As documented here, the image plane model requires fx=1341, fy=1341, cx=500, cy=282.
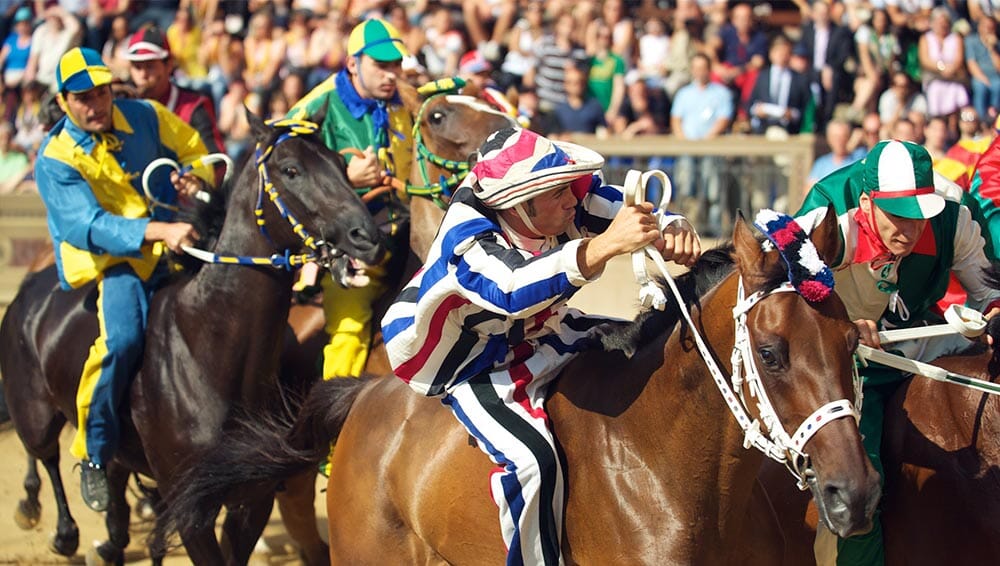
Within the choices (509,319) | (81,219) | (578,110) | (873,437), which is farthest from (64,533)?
(578,110)

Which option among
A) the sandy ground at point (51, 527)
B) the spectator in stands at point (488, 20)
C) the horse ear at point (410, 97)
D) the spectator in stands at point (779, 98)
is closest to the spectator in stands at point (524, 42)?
the spectator in stands at point (488, 20)

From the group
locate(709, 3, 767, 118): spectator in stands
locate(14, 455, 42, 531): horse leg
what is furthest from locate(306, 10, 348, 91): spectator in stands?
locate(14, 455, 42, 531): horse leg

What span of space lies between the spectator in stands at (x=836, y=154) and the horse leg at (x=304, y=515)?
219 inches

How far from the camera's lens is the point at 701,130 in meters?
12.2

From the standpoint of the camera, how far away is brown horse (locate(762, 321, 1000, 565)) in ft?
14.2

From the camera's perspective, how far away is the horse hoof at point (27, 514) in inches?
313

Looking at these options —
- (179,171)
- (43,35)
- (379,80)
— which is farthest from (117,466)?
(43,35)

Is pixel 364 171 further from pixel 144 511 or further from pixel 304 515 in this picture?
pixel 144 511

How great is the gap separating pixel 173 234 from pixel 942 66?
7.95m

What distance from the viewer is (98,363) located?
6.21 metres

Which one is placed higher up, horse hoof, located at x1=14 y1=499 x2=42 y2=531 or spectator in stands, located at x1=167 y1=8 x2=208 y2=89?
spectator in stands, located at x1=167 y1=8 x2=208 y2=89

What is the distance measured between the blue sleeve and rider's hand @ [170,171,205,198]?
11.1 inches

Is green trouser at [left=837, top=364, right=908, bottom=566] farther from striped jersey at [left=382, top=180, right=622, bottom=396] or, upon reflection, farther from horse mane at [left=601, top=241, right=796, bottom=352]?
striped jersey at [left=382, top=180, right=622, bottom=396]

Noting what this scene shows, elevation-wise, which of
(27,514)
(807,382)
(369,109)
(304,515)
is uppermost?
(807,382)
